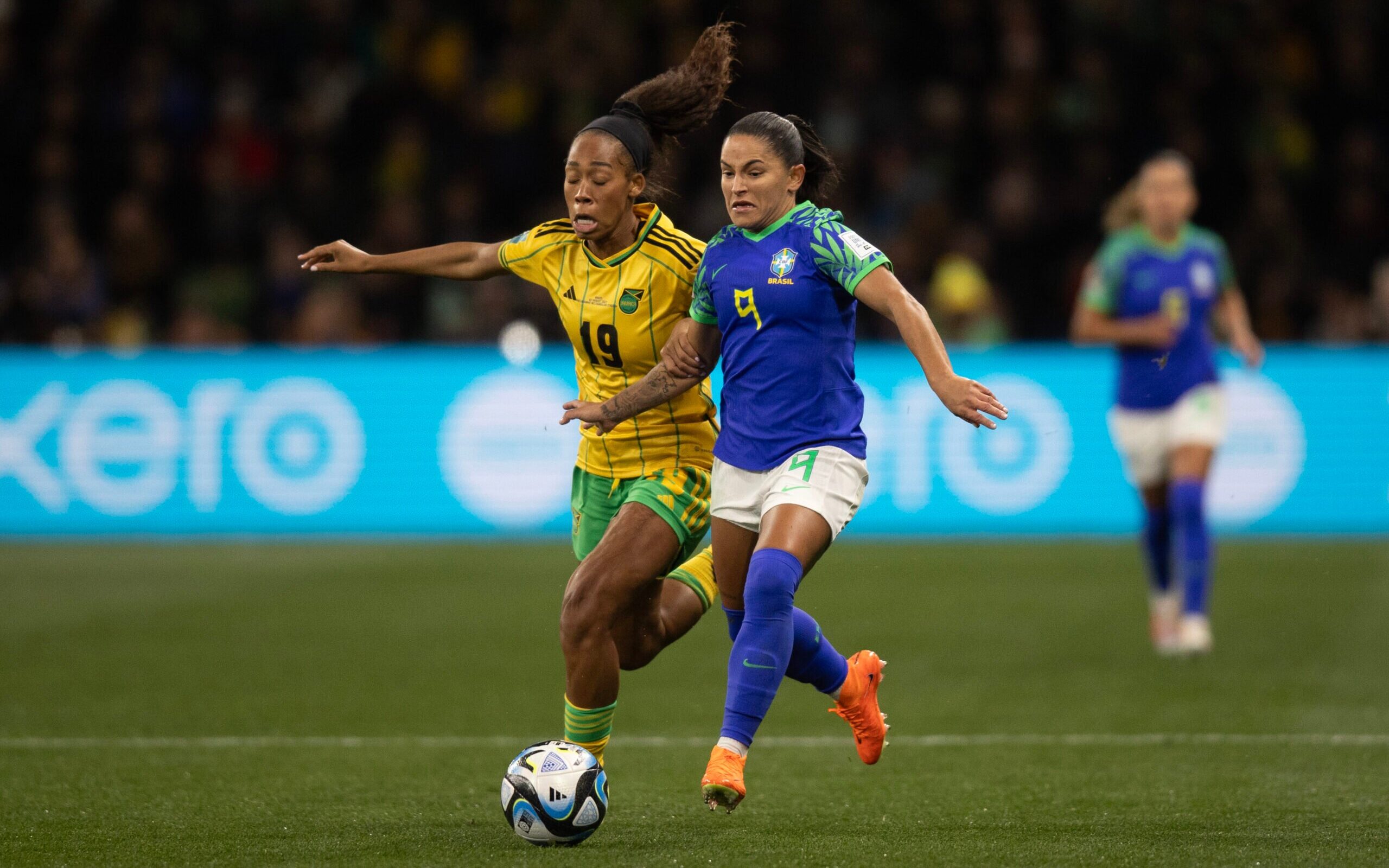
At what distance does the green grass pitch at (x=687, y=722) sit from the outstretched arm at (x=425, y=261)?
5.24 ft

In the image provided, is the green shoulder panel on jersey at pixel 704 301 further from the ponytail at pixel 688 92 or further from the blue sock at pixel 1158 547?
the blue sock at pixel 1158 547

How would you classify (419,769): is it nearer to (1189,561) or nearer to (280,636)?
(280,636)

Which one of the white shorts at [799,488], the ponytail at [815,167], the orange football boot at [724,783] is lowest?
Result: the orange football boot at [724,783]

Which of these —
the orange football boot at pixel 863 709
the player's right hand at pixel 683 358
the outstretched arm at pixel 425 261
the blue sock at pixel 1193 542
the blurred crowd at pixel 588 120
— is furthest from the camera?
the blurred crowd at pixel 588 120

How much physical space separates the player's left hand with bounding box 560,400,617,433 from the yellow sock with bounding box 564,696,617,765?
2.60 ft

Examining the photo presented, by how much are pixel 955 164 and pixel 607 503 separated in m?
10.6

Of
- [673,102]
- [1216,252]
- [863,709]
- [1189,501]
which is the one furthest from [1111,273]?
[863,709]

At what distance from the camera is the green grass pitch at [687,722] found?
15.1ft

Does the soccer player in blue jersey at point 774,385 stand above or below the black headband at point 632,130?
below

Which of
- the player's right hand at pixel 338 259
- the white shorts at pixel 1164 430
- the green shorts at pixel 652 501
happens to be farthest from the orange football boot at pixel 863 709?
the white shorts at pixel 1164 430

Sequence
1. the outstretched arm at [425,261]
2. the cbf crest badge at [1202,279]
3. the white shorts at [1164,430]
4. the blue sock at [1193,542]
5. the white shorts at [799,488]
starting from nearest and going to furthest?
the white shorts at [799,488] < the outstretched arm at [425,261] < the blue sock at [1193,542] < the white shorts at [1164,430] < the cbf crest badge at [1202,279]

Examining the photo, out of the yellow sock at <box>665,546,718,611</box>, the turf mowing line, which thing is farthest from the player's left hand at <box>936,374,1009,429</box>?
the turf mowing line

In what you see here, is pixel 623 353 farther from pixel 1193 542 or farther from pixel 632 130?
pixel 1193 542

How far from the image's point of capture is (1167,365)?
8.52 metres
